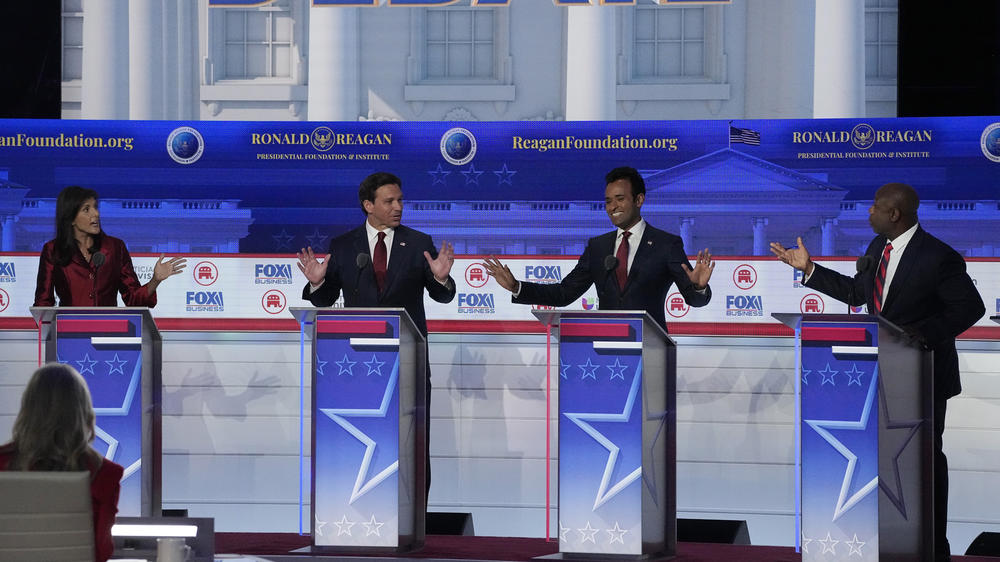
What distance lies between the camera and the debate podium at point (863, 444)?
3986 millimetres

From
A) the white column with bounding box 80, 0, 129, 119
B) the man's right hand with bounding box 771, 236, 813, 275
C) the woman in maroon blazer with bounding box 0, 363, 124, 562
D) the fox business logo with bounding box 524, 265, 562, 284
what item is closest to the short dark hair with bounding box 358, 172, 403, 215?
the man's right hand with bounding box 771, 236, 813, 275

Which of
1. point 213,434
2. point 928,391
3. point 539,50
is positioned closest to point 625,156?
point 539,50

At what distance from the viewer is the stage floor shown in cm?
430

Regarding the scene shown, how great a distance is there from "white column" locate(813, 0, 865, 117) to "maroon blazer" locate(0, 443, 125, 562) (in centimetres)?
653

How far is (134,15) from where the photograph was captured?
29.3 ft

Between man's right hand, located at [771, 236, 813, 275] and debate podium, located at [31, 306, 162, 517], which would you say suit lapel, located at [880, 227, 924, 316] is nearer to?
man's right hand, located at [771, 236, 813, 275]

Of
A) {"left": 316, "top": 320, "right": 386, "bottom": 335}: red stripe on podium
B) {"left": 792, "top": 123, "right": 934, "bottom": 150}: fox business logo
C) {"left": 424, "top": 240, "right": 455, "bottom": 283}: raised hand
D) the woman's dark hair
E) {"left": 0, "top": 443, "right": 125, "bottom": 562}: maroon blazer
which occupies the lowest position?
{"left": 0, "top": 443, "right": 125, "bottom": 562}: maroon blazer

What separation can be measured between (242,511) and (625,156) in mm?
3394

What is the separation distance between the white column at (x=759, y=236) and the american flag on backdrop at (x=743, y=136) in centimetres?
50

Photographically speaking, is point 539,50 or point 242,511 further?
point 539,50

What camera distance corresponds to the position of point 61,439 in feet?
8.52

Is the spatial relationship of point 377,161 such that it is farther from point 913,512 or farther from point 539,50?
point 913,512

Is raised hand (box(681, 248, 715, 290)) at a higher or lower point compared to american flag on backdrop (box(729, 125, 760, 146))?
lower

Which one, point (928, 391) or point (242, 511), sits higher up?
point (928, 391)
